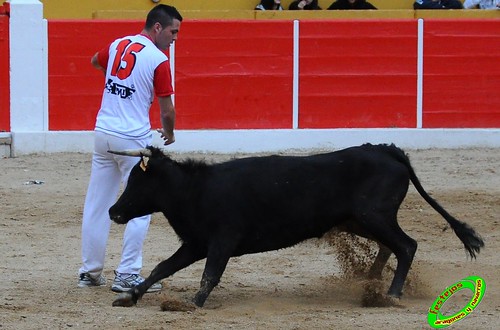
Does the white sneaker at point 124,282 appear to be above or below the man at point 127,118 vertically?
below

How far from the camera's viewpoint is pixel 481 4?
14094 millimetres

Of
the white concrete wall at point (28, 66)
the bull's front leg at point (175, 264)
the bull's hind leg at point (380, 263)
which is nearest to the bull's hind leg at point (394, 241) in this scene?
the bull's hind leg at point (380, 263)

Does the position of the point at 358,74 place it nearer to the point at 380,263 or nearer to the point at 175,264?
the point at 380,263

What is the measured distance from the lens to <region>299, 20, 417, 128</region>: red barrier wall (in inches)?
497

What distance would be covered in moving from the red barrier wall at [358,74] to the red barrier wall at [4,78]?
10.2 ft

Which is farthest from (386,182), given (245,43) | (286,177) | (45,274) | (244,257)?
(245,43)

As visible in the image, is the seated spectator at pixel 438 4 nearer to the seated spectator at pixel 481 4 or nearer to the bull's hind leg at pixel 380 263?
the seated spectator at pixel 481 4

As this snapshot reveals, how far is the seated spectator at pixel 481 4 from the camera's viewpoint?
45.8 ft

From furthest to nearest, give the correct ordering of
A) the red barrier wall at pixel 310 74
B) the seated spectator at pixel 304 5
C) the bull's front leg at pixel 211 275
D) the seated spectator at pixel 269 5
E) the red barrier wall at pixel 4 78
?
the seated spectator at pixel 269 5
the seated spectator at pixel 304 5
the red barrier wall at pixel 310 74
the red barrier wall at pixel 4 78
the bull's front leg at pixel 211 275

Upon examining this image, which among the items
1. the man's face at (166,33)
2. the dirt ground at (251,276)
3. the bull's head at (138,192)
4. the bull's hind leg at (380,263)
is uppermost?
the man's face at (166,33)

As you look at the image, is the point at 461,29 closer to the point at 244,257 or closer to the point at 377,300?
the point at 244,257

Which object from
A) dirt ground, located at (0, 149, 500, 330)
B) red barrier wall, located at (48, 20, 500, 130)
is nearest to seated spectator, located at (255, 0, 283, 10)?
red barrier wall, located at (48, 20, 500, 130)

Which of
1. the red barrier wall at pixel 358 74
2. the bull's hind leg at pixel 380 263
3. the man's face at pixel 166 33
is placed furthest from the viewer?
the red barrier wall at pixel 358 74

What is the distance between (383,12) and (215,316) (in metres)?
7.90
